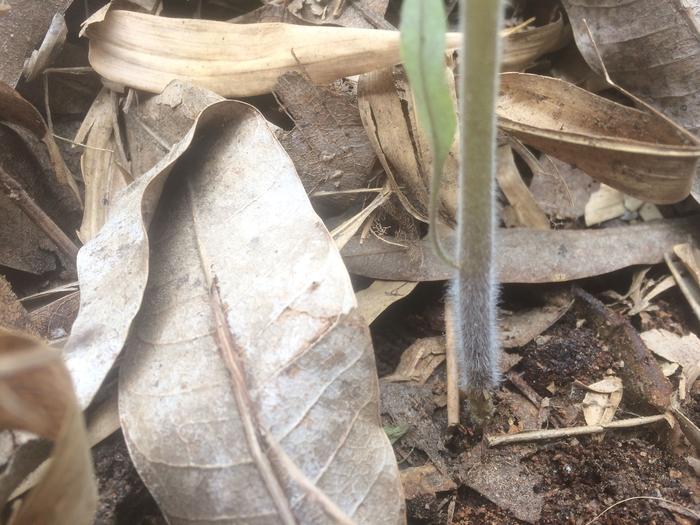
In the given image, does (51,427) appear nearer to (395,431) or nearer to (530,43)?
(395,431)

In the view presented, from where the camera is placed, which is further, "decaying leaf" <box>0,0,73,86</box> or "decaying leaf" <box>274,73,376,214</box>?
"decaying leaf" <box>0,0,73,86</box>

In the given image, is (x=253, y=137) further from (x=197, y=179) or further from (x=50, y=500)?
(x=50, y=500)

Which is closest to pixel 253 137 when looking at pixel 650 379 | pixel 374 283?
pixel 374 283

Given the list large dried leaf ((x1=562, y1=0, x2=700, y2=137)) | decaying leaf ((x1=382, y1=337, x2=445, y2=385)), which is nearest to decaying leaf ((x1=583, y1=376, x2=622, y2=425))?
decaying leaf ((x1=382, y1=337, x2=445, y2=385))

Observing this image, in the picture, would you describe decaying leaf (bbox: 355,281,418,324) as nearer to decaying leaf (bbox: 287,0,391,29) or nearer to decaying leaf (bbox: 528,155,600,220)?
decaying leaf (bbox: 528,155,600,220)

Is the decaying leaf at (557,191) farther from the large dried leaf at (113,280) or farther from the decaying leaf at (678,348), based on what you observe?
the large dried leaf at (113,280)

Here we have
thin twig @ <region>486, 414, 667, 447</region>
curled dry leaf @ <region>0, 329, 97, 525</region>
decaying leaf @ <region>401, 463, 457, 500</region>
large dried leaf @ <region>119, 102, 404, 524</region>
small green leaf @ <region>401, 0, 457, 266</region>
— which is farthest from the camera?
A: thin twig @ <region>486, 414, 667, 447</region>
